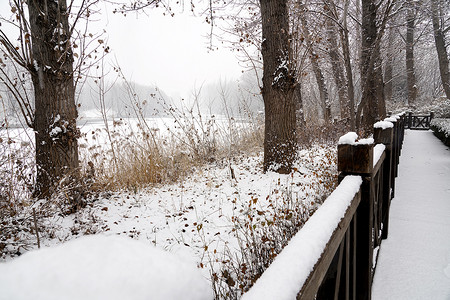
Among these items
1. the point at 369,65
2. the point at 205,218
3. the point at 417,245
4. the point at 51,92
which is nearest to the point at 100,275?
the point at 417,245

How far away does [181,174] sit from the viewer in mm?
5453

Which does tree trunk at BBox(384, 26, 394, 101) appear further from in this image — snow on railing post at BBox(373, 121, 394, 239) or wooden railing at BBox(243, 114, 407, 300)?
wooden railing at BBox(243, 114, 407, 300)

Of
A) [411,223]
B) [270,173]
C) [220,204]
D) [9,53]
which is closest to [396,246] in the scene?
[411,223]

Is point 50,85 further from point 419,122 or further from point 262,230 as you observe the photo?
point 419,122

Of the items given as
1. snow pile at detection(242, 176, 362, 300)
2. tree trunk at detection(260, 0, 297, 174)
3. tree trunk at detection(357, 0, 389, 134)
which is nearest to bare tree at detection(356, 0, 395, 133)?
Result: tree trunk at detection(357, 0, 389, 134)

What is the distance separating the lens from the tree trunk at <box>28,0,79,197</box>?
143 inches

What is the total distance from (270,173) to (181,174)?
191 cm

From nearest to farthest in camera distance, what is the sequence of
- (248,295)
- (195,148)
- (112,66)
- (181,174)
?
(248,295)
(112,66)
(181,174)
(195,148)

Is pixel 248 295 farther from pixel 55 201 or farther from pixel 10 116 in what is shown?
pixel 10 116

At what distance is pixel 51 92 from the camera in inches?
147

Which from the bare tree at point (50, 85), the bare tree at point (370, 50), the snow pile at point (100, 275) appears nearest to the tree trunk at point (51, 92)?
the bare tree at point (50, 85)

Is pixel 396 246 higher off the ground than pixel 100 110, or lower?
lower

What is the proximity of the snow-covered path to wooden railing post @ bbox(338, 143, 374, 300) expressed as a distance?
1.40 feet

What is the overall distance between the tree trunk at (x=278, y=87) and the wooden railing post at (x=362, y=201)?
3364 mm
